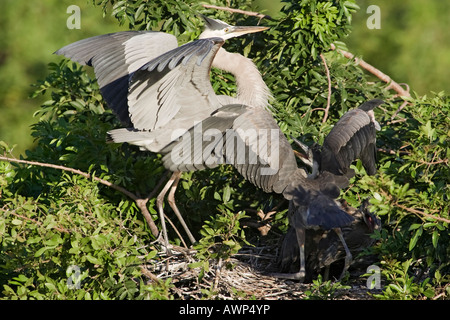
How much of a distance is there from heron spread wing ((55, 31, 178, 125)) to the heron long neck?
502mm

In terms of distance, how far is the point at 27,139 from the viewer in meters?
8.59

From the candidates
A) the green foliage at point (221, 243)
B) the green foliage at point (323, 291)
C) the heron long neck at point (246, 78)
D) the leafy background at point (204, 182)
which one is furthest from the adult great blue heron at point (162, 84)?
the green foliage at point (323, 291)

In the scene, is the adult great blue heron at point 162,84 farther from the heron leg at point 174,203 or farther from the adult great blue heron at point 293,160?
the adult great blue heron at point 293,160

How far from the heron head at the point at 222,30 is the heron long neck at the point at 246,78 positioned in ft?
0.57

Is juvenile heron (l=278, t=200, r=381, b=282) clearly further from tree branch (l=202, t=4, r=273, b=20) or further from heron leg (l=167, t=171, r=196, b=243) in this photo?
tree branch (l=202, t=4, r=273, b=20)

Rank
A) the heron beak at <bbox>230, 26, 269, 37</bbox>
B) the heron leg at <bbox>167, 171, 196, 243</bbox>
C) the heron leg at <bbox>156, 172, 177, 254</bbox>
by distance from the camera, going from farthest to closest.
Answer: the heron beak at <bbox>230, 26, 269, 37</bbox>, the heron leg at <bbox>167, 171, 196, 243</bbox>, the heron leg at <bbox>156, 172, 177, 254</bbox>

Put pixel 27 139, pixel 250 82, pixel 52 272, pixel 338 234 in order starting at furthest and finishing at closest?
pixel 27 139
pixel 250 82
pixel 338 234
pixel 52 272

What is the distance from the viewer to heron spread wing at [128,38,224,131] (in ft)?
15.6

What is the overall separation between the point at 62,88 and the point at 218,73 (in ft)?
4.32

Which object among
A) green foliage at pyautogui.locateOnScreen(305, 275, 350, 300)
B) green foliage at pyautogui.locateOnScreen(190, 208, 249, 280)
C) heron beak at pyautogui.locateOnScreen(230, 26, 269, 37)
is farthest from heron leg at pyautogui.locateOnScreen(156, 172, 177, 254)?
green foliage at pyautogui.locateOnScreen(305, 275, 350, 300)

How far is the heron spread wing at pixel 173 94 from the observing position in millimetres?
4766

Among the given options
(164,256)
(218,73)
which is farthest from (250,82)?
(164,256)

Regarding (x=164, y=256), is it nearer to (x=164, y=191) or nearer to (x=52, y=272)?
(x=164, y=191)

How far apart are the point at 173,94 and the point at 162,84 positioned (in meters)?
0.18
